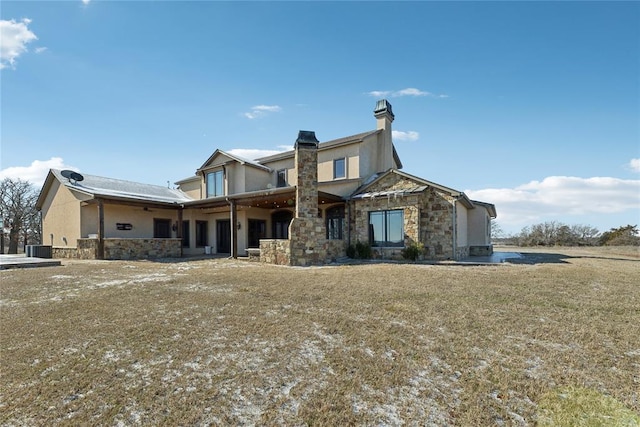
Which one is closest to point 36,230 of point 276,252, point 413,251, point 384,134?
point 276,252

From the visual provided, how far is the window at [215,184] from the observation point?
66.9 feet

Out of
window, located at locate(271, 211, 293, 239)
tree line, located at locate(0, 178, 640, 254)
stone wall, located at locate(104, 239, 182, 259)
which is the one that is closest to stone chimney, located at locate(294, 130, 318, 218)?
window, located at locate(271, 211, 293, 239)

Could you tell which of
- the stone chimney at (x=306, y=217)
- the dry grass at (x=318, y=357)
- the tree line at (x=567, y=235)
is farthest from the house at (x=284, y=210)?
the tree line at (x=567, y=235)

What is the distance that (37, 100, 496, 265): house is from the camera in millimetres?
14078

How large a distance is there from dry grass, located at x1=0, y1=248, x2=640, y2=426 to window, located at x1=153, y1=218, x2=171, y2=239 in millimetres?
13378

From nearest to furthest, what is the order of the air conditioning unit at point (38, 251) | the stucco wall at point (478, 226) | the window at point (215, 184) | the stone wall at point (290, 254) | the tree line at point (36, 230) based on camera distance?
1. the stone wall at point (290, 254)
2. the air conditioning unit at point (38, 251)
3. the stucco wall at point (478, 226)
4. the window at point (215, 184)
5. the tree line at point (36, 230)

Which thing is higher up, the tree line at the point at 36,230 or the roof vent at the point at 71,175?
the roof vent at the point at 71,175

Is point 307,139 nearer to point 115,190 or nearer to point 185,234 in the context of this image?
point 185,234

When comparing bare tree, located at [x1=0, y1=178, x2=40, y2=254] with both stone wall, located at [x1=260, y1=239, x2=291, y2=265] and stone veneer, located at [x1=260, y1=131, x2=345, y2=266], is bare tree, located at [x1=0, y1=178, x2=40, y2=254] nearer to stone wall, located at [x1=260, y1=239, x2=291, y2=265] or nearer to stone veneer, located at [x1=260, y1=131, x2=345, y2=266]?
stone wall, located at [x1=260, y1=239, x2=291, y2=265]

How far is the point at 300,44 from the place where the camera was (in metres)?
12.4

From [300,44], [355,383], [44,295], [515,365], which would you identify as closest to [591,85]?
[300,44]

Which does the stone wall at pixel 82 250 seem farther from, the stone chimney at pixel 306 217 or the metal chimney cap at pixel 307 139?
the metal chimney cap at pixel 307 139

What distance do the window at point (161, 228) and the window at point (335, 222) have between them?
10.9 m

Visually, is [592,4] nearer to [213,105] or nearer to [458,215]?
[458,215]
